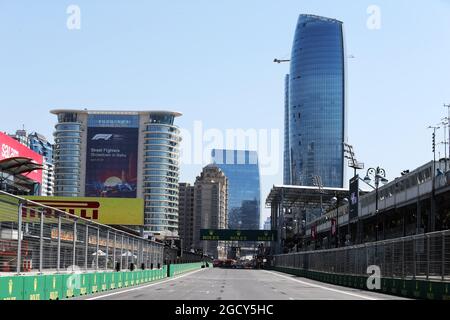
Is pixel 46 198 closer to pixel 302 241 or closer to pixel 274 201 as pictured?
pixel 274 201

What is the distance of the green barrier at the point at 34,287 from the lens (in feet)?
65.0

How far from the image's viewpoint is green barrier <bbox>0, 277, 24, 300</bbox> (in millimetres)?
17695

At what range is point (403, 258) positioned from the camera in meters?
34.2

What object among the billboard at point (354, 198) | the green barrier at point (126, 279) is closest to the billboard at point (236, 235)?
the billboard at point (354, 198)

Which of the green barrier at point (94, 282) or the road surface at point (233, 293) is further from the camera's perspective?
the green barrier at point (94, 282)

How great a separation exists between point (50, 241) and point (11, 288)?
4723 mm

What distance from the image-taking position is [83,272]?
28297 millimetres

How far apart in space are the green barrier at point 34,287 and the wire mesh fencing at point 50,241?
0.30 metres

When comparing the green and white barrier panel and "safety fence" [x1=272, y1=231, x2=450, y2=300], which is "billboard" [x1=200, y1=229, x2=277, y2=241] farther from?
the green and white barrier panel

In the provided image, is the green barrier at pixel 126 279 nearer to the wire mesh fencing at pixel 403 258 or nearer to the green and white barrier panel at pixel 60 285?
the green and white barrier panel at pixel 60 285

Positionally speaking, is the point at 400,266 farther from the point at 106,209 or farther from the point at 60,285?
the point at 106,209

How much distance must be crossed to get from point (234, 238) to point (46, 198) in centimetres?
7916

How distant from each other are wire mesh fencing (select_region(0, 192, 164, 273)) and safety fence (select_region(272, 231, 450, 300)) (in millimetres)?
14042

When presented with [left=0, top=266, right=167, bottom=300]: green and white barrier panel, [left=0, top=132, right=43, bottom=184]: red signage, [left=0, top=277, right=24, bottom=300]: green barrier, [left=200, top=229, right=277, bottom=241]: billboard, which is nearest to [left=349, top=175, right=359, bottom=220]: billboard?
[left=0, top=132, right=43, bottom=184]: red signage
